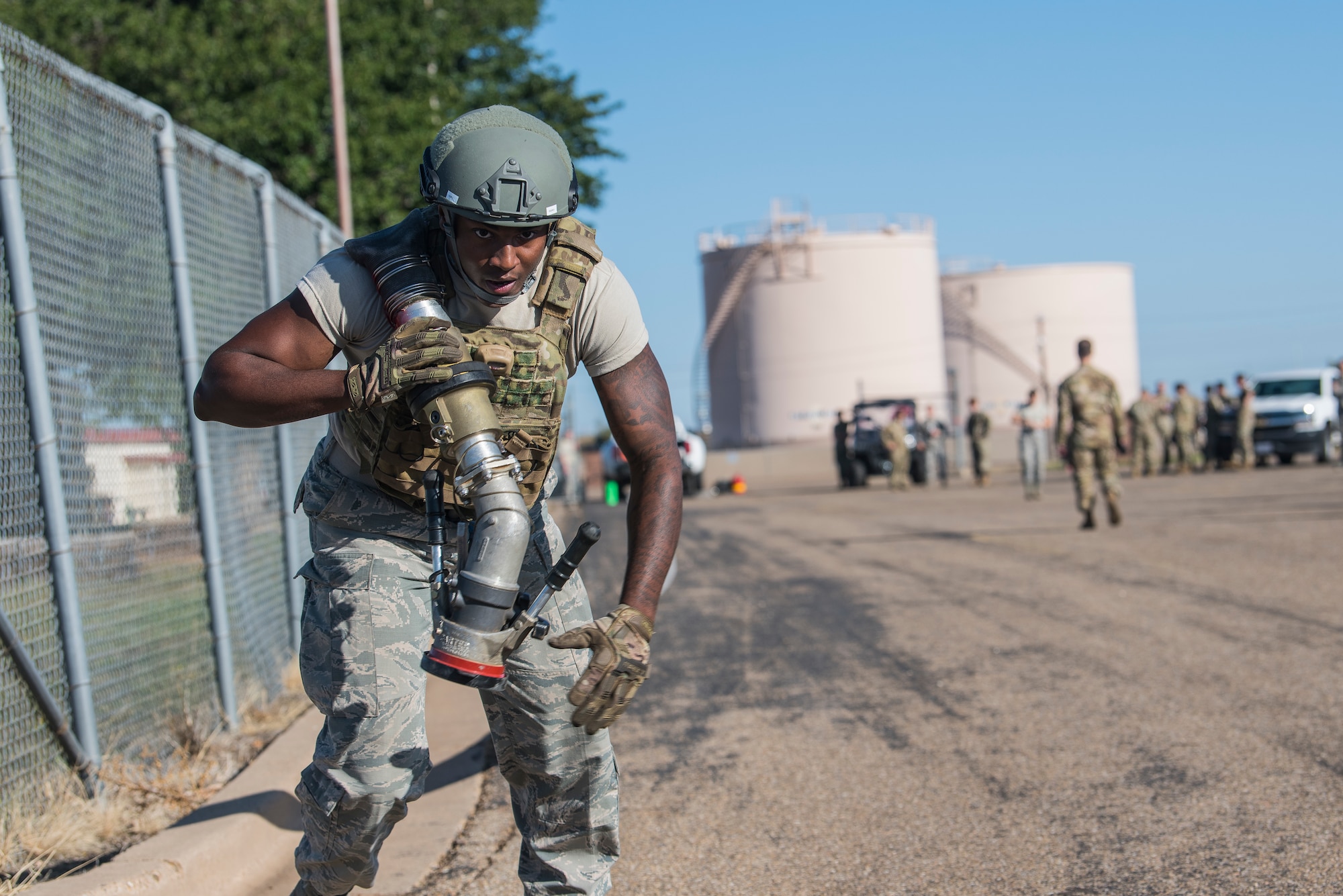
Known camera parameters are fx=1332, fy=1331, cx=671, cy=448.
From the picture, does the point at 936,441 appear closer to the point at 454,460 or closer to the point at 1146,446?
the point at 1146,446

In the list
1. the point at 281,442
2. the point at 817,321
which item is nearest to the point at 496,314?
the point at 281,442

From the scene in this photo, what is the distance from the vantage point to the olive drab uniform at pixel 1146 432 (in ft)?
83.6

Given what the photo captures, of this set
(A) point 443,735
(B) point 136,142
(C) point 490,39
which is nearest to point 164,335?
(B) point 136,142

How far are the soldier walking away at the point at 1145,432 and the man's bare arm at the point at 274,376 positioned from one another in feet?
79.9

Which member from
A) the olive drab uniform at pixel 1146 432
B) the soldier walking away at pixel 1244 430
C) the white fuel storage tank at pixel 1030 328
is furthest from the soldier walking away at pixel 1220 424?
the white fuel storage tank at pixel 1030 328

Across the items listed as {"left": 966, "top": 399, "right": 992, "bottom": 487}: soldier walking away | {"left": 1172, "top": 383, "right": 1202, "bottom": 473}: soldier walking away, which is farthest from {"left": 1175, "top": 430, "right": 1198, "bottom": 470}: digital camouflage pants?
{"left": 966, "top": 399, "right": 992, "bottom": 487}: soldier walking away

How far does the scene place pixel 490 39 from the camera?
88.9 feet

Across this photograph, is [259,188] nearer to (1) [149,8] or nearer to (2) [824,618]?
(2) [824,618]

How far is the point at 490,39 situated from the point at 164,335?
76.1 feet

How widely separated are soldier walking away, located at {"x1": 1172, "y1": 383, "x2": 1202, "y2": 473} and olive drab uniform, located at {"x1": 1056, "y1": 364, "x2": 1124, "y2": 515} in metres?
13.5

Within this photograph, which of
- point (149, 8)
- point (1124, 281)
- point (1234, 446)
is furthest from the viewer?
point (1124, 281)

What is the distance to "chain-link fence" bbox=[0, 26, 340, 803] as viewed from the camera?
13.0 feet

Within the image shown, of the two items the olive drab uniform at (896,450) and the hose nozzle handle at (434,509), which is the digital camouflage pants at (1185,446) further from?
the hose nozzle handle at (434,509)

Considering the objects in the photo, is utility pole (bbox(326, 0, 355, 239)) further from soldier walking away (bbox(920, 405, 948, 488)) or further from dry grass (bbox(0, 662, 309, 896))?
soldier walking away (bbox(920, 405, 948, 488))
